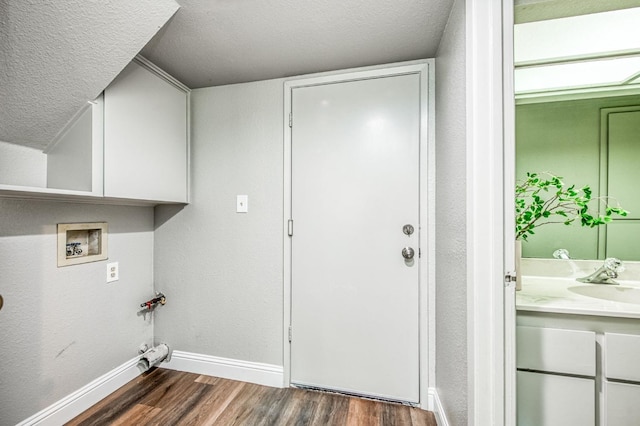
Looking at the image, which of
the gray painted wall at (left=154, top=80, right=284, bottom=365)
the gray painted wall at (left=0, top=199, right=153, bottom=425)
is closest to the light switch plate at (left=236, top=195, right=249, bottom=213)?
the gray painted wall at (left=154, top=80, right=284, bottom=365)

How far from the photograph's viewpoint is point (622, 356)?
1071 millimetres

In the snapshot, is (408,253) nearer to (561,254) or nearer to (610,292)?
(561,254)

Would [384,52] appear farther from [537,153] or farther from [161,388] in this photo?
[161,388]

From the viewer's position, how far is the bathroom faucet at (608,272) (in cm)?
135

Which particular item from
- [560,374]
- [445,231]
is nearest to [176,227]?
[445,231]

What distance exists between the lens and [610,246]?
1.49 m

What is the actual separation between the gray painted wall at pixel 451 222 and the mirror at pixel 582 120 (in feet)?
1.14

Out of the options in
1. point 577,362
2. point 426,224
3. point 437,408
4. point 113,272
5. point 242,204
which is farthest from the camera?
point 242,204

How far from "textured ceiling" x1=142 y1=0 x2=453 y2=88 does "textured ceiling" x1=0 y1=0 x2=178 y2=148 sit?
0.68 feet

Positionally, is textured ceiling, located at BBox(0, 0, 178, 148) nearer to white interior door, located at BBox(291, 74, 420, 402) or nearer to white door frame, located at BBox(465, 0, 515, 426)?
white interior door, located at BBox(291, 74, 420, 402)

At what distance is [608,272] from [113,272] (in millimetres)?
2747

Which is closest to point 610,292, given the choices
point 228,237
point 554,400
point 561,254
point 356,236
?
point 561,254

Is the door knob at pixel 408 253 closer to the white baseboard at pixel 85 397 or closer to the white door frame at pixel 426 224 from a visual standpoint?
the white door frame at pixel 426 224

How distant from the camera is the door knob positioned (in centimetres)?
166
